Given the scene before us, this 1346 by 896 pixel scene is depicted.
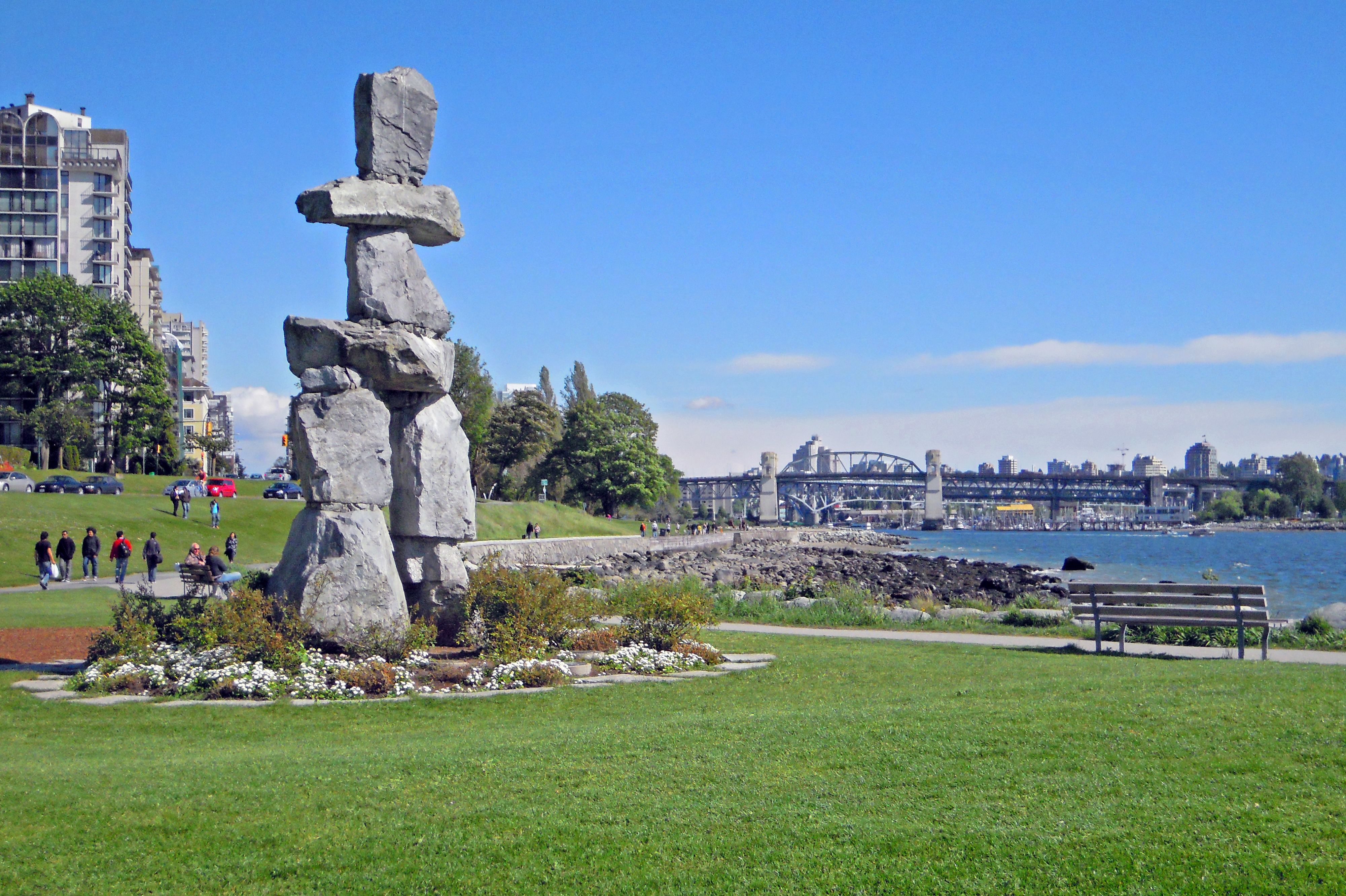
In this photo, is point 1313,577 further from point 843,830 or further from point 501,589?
point 843,830

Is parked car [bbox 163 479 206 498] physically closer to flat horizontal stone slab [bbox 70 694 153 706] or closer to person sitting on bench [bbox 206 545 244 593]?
person sitting on bench [bbox 206 545 244 593]

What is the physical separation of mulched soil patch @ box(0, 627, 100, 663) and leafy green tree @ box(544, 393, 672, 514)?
66.0 metres

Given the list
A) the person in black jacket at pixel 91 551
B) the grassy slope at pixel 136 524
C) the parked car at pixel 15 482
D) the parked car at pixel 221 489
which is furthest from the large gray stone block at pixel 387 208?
the parked car at pixel 221 489

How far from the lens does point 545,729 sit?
29.1 feet

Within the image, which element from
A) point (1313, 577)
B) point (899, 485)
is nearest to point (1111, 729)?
point (1313, 577)

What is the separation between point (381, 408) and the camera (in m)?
13.3

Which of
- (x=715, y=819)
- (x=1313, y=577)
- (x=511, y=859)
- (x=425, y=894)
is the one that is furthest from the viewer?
(x=1313, y=577)

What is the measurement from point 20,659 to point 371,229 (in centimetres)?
727

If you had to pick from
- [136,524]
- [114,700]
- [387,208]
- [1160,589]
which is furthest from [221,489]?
[1160,589]

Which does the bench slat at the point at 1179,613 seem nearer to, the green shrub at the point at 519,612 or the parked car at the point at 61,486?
the green shrub at the point at 519,612

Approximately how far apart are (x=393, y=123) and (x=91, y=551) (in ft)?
64.2

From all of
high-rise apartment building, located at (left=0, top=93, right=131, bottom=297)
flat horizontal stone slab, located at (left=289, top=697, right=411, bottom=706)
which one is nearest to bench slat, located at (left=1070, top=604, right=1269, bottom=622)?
flat horizontal stone slab, located at (left=289, top=697, right=411, bottom=706)

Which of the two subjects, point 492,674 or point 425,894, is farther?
point 492,674

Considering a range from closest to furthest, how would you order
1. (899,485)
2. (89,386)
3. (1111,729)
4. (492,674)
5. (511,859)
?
(511,859) → (1111,729) → (492,674) → (89,386) → (899,485)
